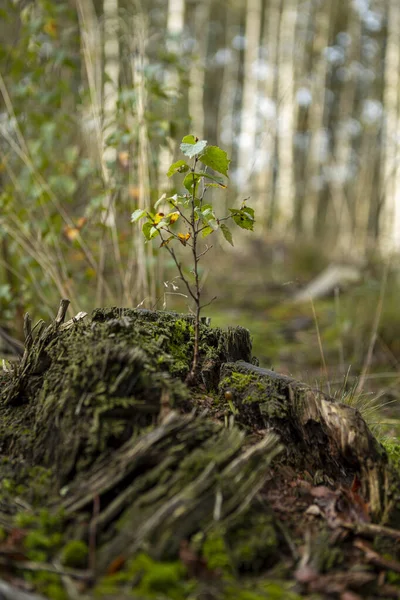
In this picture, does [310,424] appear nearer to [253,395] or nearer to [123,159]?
[253,395]

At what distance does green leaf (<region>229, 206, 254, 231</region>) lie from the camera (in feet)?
5.20

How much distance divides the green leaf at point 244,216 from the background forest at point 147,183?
36cm

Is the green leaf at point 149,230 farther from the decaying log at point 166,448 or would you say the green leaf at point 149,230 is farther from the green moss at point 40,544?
the green moss at point 40,544

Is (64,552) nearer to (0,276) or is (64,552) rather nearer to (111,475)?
(111,475)

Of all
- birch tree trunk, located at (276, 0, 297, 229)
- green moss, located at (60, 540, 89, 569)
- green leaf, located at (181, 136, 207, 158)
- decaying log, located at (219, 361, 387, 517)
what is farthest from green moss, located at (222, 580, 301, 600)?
birch tree trunk, located at (276, 0, 297, 229)

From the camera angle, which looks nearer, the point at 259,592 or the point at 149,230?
the point at 259,592

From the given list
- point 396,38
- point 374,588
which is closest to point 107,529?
point 374,588

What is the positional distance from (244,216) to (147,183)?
1271 mm

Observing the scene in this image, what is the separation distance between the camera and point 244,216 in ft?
5.24

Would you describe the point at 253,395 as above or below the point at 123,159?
below

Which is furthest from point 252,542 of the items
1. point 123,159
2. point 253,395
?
point 123,159

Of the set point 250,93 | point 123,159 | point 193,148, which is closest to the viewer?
point 193,148

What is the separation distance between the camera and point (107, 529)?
45.9 inches

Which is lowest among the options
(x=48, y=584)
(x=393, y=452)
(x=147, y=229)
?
(x=48, y=584)
